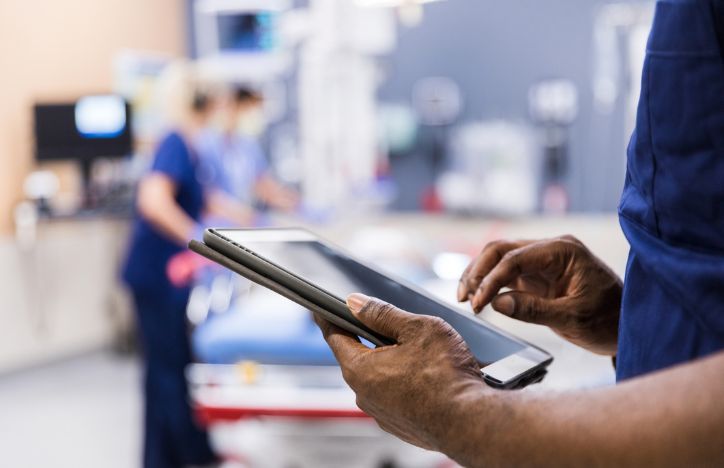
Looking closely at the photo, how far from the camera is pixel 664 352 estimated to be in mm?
738

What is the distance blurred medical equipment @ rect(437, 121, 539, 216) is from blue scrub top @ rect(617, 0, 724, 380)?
3.50 meters

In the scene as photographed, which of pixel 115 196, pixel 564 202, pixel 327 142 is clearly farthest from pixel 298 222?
pixel 564 202

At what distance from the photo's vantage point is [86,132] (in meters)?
5.50

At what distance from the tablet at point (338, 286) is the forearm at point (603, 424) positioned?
92mm

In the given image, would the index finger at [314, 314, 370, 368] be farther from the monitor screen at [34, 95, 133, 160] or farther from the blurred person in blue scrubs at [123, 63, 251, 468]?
the monitor screen at [34, 95, 133, 160]

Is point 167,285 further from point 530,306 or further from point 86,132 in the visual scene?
point 86,132

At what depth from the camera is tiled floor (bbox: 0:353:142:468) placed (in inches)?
147

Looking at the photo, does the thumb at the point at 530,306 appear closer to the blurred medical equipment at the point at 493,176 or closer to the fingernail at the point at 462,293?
the fingernail at the point at 462,293

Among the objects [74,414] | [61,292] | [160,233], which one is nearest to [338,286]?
[160,233]

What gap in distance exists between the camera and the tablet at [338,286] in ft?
2.62

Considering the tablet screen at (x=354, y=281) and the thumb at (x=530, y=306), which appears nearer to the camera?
the tablet screen at (x=354, y=281)

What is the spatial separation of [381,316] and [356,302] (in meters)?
0.04

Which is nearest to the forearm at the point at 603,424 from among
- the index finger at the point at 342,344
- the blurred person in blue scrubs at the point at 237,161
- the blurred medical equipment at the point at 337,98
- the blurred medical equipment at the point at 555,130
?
the index finger at the point at 342,344

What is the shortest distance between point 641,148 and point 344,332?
33 cm
